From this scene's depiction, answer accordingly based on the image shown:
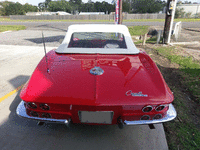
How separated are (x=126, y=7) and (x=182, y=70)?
7551 centimetres

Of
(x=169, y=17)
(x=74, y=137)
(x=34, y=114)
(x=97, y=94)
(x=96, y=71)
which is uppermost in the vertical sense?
(x=169, y=17)

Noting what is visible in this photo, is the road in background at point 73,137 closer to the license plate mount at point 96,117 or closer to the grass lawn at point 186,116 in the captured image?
the grass lawn at point 186,116

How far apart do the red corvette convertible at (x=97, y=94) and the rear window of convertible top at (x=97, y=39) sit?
2.62 ft

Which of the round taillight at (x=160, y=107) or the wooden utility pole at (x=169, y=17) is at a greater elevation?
the wooden utility pole at (x=169, y=17)

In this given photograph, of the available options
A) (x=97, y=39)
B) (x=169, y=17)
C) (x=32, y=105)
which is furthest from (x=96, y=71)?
(x=169, y=17)

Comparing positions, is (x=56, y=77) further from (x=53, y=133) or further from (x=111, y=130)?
(x=111, y=130)

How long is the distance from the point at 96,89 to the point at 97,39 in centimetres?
169

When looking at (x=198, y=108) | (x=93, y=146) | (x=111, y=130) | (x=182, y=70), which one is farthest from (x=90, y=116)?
(x=182, y=70)

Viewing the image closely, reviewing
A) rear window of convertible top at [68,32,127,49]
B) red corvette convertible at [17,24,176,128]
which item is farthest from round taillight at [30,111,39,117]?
rear window of convertible top at [68,32,127,49]

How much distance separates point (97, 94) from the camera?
1.77 meters

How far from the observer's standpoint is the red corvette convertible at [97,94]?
5.75 feet

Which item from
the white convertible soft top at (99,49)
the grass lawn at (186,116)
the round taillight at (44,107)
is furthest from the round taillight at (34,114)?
the grass lawn at (186,116)

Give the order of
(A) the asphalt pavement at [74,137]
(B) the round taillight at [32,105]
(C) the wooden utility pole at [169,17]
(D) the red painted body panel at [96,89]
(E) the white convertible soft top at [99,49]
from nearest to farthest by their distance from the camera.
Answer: (D) the red painted body panel at [96,89] < (B) the round taillight at [32,105] < (A) the asphalt pavement at [74,137] < (E) the white convertible soft top at [99,49] < (C) the wooden utility pole at [169,17]

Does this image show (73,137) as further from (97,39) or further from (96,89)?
(97,39)
